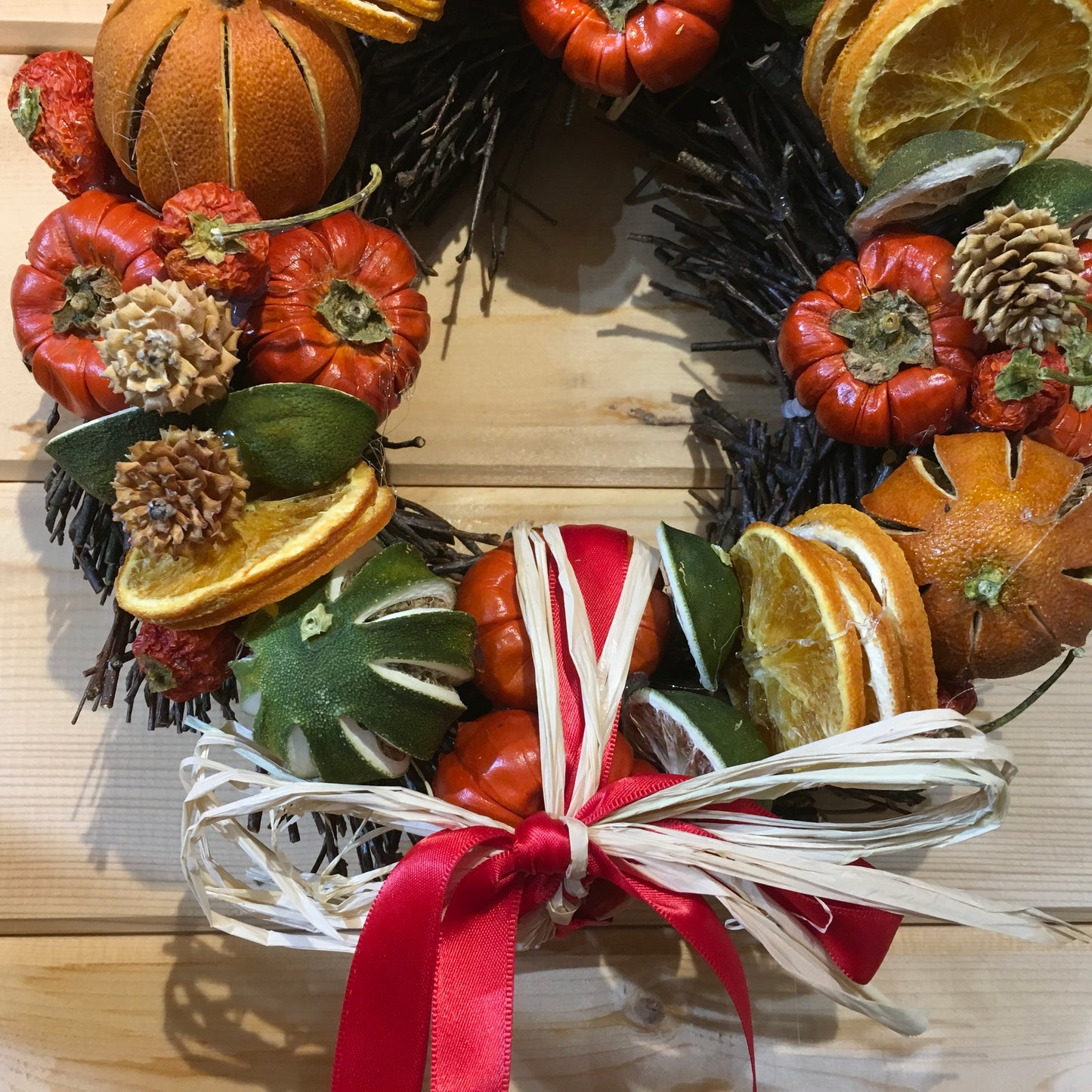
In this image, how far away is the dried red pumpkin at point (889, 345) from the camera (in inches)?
32.2

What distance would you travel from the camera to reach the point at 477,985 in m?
0.73

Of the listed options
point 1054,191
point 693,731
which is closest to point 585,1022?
point 693,731

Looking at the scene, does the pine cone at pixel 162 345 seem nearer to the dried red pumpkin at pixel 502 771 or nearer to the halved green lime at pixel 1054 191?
the dried red pumpkin at pixel 502 771

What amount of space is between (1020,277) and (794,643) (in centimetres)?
39

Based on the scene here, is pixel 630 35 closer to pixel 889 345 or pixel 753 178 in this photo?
pixel 753 178

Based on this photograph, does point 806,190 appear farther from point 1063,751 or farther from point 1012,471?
point 1063,751

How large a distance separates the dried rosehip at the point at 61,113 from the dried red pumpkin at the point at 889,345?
2.36 ft

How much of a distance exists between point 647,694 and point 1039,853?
61 centimetres

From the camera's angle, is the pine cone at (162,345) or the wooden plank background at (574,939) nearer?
the pine cone at (162,345)

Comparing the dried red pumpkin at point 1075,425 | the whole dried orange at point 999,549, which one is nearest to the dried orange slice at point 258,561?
the whole dried orange at point 999,549

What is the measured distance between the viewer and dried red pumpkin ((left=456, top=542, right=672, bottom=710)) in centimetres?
82

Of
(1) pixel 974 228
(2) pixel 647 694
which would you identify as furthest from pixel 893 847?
(1) pixel 974 228

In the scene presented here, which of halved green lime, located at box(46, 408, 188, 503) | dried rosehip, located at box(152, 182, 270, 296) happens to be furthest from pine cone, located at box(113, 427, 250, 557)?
dried rosehip, located at box(152, 182, 270, 296)

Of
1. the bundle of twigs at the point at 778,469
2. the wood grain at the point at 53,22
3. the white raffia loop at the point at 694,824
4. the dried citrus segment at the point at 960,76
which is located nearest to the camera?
the white raffia loop at the point at 694,824
